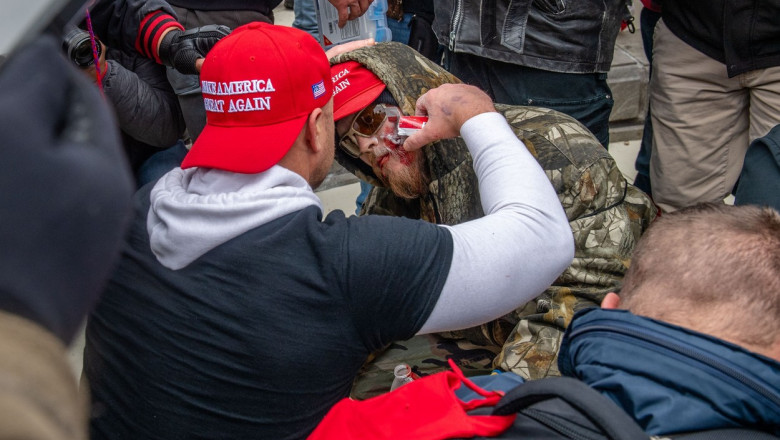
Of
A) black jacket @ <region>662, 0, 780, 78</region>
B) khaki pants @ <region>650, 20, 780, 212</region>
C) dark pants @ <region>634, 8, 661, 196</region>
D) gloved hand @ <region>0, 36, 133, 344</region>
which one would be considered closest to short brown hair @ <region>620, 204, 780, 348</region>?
gloved hand @ <region>0, 36, 133, 344</region>

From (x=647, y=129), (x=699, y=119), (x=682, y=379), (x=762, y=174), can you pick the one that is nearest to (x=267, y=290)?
(x=682, y=379)

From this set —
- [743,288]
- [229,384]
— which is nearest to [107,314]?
[229,384]

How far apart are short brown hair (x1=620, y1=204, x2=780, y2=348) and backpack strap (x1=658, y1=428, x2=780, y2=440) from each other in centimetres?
15

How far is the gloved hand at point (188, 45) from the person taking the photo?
102 inches

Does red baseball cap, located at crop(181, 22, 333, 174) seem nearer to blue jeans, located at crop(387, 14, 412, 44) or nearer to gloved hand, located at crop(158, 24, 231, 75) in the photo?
gloved hand, located at crop(158, 24, 231, 75)

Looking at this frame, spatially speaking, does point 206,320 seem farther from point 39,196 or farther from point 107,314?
point 39,196

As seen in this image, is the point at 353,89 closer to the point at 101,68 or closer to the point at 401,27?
the point at 101,68

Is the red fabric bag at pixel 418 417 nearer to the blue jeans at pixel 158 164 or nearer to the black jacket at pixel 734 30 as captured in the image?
the blue jeans at pixel 158 164

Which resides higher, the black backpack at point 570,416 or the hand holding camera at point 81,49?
the black backpack at point 570,416

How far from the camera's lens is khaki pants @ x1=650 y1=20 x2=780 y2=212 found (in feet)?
10.1

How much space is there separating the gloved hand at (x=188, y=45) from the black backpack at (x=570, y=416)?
185 centimetres

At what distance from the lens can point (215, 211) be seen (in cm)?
143

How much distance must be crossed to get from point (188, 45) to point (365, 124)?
2.27 feet

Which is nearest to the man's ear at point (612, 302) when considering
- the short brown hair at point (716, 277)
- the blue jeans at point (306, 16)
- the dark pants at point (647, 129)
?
the short brown hair at point (716, 277)
